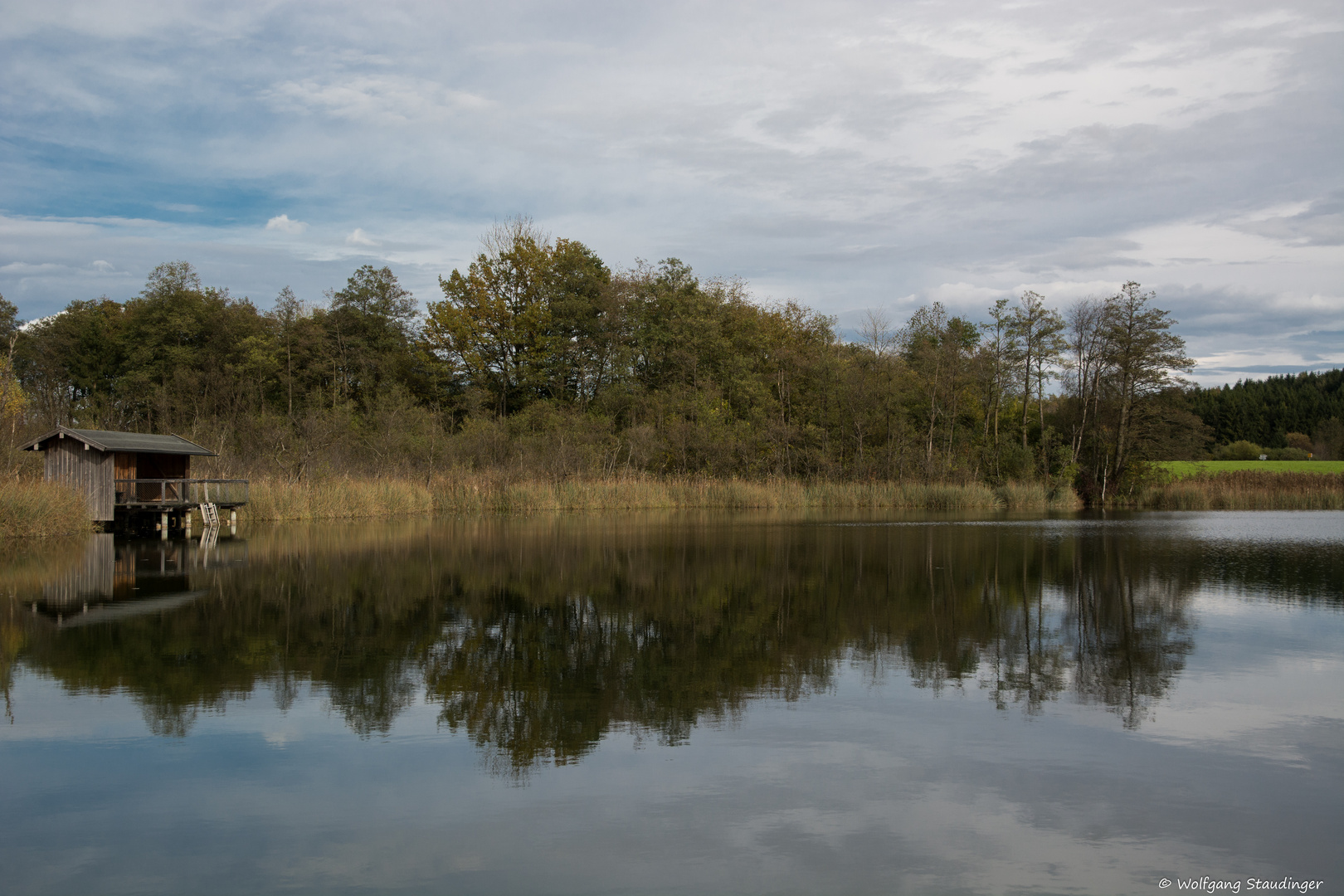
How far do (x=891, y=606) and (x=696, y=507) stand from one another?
76.0 feet

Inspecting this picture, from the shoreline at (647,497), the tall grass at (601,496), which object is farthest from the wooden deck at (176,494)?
the tall grass at (601,496)

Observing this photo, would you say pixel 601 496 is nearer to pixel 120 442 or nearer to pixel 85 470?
pixel 120 442

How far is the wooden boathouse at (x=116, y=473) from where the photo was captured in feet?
75.8

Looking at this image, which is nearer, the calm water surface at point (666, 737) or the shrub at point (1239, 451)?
the calm water surface at point (666, 737)

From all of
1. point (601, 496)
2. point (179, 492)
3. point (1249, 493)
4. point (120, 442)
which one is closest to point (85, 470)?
point (120, 442)

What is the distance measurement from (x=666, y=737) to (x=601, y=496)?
2652 cm

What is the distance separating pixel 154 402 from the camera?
160 feet

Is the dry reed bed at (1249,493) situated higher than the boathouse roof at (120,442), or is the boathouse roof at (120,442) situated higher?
the boathouse roof at (120,442)

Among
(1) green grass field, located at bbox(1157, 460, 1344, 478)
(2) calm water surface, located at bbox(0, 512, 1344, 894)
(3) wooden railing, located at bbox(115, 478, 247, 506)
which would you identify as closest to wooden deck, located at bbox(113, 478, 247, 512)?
(3) wooden railing, located at bbox(115, 478, 247, 506)

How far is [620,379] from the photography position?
44.1 m

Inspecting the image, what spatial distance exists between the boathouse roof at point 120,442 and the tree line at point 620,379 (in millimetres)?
10302

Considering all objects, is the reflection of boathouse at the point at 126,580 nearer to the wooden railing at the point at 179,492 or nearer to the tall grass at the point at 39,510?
the tall grass at the point at 39,510

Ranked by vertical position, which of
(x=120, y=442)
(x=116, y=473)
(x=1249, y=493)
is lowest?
(x=1249, y=493)

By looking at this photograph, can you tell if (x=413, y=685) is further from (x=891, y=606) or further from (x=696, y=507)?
(x=696, y=507)
